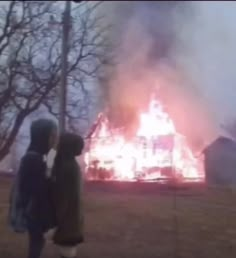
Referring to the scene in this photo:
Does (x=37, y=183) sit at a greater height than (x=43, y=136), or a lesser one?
lesser

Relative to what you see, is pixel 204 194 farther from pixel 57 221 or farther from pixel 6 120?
pixel 57 221

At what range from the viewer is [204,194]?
27.8ft

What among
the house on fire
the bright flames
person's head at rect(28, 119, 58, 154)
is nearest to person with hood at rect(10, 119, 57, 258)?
person's head at rect(28, 119, 58, 154)

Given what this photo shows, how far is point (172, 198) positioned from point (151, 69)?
82.3 inches

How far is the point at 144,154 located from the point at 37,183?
5263mm

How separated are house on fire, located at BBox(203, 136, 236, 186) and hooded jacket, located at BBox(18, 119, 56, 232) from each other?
3784mm

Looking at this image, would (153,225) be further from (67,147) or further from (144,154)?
(67,147)

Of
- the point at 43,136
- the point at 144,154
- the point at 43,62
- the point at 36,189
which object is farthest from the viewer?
→ the point at 144,154

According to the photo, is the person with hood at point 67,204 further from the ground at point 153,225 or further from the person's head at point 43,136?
the ground at point 153,225

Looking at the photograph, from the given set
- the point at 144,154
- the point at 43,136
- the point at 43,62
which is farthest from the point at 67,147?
the point at 144,154

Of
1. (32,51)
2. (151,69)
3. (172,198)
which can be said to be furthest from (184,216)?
(32,51)

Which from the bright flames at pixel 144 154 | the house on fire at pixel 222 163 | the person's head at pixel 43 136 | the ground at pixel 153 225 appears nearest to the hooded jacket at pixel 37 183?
the person's head at pixel 43 136

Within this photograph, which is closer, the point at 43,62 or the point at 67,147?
the point at 67,147

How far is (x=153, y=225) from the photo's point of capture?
28.6 ft
